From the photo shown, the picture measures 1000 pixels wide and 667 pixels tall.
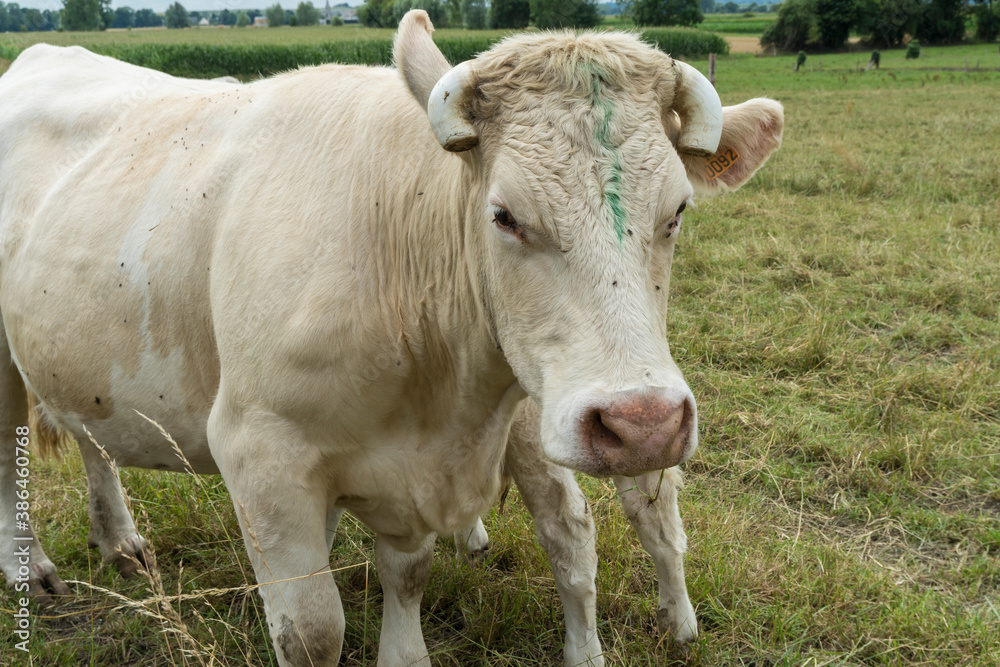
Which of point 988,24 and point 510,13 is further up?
point 510,13

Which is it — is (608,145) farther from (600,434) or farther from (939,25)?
(939,25)

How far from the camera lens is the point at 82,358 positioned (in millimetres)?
2736

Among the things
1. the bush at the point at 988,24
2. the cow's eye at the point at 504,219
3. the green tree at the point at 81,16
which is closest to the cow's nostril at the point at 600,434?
the cow's eye at the point at 504,219

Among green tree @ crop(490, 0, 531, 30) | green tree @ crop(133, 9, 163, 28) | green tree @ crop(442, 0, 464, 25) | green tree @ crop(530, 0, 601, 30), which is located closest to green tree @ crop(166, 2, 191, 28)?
green tree @ crop(133, 9, 163, 28)

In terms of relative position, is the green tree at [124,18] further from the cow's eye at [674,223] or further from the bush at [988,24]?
the cow's eye at [674,223]

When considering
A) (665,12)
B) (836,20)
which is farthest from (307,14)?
(836,20)

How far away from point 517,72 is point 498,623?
197 centimetres

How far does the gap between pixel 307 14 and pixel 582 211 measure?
270ft

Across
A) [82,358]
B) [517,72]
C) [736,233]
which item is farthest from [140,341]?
[736,233]

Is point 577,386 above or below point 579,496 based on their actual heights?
above

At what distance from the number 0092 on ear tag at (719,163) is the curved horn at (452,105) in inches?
31.7

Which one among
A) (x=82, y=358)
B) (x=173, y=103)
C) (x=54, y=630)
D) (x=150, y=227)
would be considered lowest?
(x=54, y=630)

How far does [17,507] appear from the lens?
11.1 feet

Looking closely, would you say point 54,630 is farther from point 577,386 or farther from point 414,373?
point 577,386
